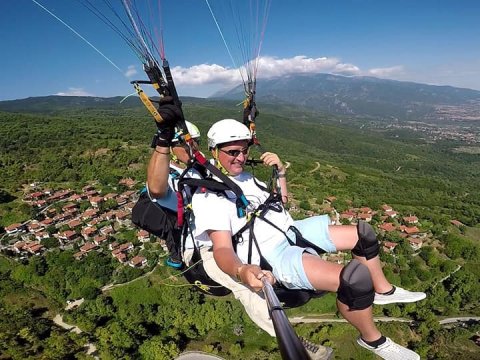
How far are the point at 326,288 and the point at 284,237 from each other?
80cm

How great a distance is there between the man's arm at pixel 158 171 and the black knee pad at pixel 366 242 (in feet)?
7.22

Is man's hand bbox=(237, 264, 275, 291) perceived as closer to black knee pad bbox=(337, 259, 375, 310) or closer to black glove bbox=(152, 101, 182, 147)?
black knee pad bbox=(337, 259, 375, 310)

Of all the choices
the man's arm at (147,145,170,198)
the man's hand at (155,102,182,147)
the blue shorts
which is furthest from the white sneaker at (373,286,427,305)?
the man's hand at (155,102,182,147)

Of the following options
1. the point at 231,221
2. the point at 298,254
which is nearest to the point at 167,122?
the point at 231,221

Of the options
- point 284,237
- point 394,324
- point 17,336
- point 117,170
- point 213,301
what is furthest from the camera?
point 117,170

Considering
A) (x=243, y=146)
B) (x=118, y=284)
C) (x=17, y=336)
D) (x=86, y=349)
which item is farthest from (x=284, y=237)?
(x=118, y=284)

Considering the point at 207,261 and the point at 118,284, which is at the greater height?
the point at 207,261

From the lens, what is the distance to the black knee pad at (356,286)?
9.25 feet

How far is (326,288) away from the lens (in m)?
3.26

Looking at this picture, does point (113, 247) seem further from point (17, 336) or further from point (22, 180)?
point (22, 180)

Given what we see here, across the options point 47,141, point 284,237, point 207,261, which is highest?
point 284,237

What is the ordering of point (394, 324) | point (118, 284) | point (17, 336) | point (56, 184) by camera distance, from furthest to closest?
1. point (56, 184)
2. point (118, 284)
3. point (394, 324)
4. point (17, 336)

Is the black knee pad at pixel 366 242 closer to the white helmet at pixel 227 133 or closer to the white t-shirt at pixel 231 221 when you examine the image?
the white t-shirt at pixel 231 221

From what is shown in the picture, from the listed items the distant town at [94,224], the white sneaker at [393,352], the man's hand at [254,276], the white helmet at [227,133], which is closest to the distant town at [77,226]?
the distant town at [94,224]
